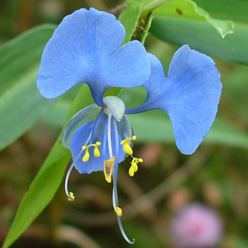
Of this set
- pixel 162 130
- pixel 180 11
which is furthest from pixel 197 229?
pixel 180 11

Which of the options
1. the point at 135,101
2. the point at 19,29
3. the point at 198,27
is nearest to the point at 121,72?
the point at 198,27

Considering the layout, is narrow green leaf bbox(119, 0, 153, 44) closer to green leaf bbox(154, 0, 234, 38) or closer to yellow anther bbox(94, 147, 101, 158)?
green leaf bbox(154, 0, 234, 38)

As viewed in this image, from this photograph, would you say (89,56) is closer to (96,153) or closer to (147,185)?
(96,153)

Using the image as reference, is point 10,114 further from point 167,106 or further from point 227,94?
point 227,94

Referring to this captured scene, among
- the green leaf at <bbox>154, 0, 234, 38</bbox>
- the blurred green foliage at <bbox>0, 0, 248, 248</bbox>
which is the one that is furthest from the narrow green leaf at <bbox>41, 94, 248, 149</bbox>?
the green leaf at <bbox>154, 0, 234, 38</bbox>

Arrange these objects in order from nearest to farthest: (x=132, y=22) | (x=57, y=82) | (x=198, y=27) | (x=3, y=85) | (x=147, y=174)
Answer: (x=57, y=82) < (x=132, y=22) < (x=198, y=27) < (x=3, y=85) < (x=147, y=174)

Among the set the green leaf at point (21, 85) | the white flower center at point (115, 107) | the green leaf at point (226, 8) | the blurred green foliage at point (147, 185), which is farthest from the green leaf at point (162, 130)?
the white flower center at point (115, 107)
